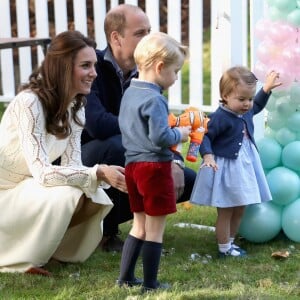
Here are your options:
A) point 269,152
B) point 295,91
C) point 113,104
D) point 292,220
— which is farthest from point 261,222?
point 113,104

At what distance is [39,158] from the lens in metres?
4.04

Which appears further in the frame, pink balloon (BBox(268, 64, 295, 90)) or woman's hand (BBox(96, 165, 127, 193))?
pink balloon (BBox(268, 64, 295, 90))

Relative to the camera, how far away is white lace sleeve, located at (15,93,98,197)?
404 cm

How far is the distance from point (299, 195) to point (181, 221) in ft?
2.92

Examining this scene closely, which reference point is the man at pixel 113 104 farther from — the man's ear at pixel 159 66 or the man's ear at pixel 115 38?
the man's ear at pixel 159 66

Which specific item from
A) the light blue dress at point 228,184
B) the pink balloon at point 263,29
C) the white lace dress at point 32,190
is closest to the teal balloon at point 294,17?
the pink balloon at point 263,29

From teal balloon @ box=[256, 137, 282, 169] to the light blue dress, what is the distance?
0.86 feet

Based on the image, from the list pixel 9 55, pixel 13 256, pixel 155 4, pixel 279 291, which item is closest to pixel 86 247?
pixel 13 256

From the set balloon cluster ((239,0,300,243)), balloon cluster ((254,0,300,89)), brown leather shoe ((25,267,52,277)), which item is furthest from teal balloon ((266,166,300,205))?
brown leather shoe ((25,267,52,277))

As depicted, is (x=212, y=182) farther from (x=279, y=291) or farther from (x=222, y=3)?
(x=222, y=3)

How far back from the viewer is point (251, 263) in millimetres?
4352

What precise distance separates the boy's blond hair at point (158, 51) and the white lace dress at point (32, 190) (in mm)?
719

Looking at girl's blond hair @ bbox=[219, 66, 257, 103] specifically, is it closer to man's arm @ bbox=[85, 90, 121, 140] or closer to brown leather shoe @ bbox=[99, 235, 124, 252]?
man's arm @ bbox=[85, 90, 121, 140]

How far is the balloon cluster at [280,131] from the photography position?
454cm
